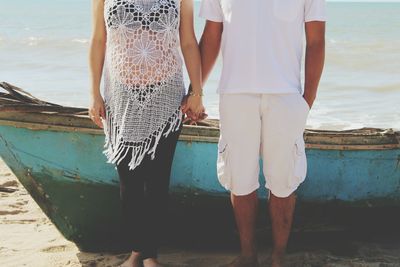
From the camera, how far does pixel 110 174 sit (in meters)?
3.63

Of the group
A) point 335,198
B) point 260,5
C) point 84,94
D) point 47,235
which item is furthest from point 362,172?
point 84,94

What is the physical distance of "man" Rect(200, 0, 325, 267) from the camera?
9.19 feet

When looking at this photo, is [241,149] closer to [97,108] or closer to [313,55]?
[313,55]

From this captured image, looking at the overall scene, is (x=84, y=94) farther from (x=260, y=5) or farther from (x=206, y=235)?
(x=260, y=5)

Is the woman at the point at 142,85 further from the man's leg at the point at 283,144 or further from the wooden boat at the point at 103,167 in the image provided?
the wooden boat at the point at 103,167

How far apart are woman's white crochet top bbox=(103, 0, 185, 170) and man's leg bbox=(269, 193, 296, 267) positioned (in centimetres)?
65

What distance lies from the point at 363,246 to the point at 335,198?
44 centimetres

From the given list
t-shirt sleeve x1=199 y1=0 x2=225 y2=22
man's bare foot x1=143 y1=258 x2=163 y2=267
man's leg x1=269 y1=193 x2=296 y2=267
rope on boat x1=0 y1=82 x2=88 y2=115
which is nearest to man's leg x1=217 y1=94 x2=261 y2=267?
man's leg x1=269 y1=193 x2=296 y2=267

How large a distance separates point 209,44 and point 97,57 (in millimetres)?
539

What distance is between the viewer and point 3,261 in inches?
151

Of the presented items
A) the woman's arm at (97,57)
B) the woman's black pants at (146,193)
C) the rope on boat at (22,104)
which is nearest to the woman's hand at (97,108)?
the woman's arm at (97,57)

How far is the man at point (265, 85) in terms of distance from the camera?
9.19 feet

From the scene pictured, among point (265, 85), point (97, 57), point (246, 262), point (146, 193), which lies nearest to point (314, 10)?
point (265, 85)

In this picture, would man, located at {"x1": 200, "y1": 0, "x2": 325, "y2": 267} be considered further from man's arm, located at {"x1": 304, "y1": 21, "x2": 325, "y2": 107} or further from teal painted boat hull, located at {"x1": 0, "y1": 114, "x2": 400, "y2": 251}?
teal painted boat hull, located at {"x1": 0, "y1": 114, "x2": 400, "y2": 251}
